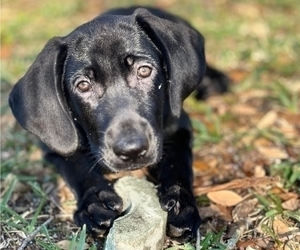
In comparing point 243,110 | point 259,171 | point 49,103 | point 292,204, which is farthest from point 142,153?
point 243,110

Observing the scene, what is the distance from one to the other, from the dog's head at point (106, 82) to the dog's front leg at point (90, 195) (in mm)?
168

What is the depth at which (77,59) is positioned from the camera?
13.2 ft


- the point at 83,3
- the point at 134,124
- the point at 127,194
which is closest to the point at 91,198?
the point at 127,194

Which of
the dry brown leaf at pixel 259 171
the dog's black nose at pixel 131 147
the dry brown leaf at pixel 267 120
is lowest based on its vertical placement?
the dry brown leaf at pixel 267 120

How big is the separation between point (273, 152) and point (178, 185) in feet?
4.00

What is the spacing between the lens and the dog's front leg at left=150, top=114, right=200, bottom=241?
3627mm

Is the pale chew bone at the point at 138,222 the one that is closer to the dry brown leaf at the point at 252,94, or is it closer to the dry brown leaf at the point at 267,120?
the dry brown leaf at the point at 267,120

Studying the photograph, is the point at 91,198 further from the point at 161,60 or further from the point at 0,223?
the point at 161,60

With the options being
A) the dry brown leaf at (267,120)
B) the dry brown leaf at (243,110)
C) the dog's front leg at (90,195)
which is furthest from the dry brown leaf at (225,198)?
the dry brown leaf at (243,110)

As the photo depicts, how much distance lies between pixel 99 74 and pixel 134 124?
1.47ft

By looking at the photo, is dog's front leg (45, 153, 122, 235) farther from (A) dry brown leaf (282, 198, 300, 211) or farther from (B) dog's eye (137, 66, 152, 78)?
(A) dry brown leaf (282, 198, 300, 211)

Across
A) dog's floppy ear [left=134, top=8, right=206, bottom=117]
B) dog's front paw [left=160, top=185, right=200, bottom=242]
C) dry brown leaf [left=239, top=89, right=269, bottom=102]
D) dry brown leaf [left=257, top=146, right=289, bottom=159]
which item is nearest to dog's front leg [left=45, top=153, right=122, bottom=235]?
dog's front paw [left=160, top=185, right=200, bottom=242]

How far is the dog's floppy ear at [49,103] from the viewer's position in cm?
402

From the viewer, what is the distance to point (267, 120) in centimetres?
540
